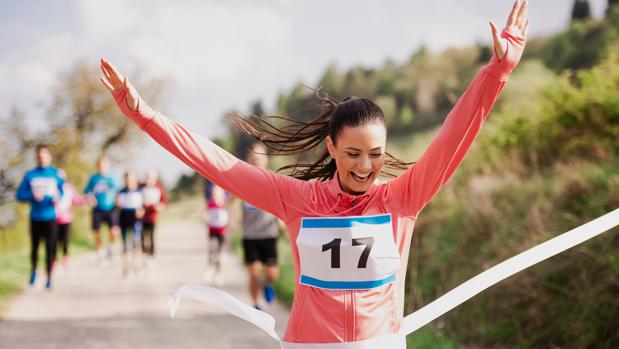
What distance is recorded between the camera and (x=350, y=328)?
7.33ft

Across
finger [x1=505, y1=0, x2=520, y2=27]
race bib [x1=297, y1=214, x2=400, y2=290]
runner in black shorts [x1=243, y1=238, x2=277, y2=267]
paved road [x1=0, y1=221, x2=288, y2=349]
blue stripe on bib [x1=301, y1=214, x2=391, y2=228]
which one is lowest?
paved road [x1=0, y1=221, x2=288, y2=349]

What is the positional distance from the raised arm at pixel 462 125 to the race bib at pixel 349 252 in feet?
0.49

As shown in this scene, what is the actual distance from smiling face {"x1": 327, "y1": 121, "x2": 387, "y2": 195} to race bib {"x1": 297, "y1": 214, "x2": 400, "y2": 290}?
146mm

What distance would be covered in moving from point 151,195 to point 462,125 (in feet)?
35.7

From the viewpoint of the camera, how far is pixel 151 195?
1246cm

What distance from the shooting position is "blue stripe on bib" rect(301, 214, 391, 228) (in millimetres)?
2293

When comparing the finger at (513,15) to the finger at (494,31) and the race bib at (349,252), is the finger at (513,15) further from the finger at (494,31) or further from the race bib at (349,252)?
the race bib at (349,252)

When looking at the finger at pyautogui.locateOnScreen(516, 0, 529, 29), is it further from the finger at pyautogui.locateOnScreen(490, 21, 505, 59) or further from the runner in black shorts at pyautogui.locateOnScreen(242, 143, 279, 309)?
the runner in black shorts at pyautogui.locateOnScreen(242, 143, 279, 309)

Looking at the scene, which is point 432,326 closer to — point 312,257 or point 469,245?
point 469,245

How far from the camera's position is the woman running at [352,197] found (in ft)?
7.33

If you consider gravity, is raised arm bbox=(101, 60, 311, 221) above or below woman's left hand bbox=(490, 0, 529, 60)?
below

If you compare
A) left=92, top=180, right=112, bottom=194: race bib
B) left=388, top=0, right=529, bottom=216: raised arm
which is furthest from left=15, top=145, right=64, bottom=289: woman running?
left=388, top=0, right=529, bottom=216: raised arm

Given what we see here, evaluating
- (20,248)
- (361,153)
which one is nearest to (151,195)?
(20,248)

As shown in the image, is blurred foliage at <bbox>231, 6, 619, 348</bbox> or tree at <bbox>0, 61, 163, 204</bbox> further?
tree at <bbox>0, 61, 163, 204</bbox>
